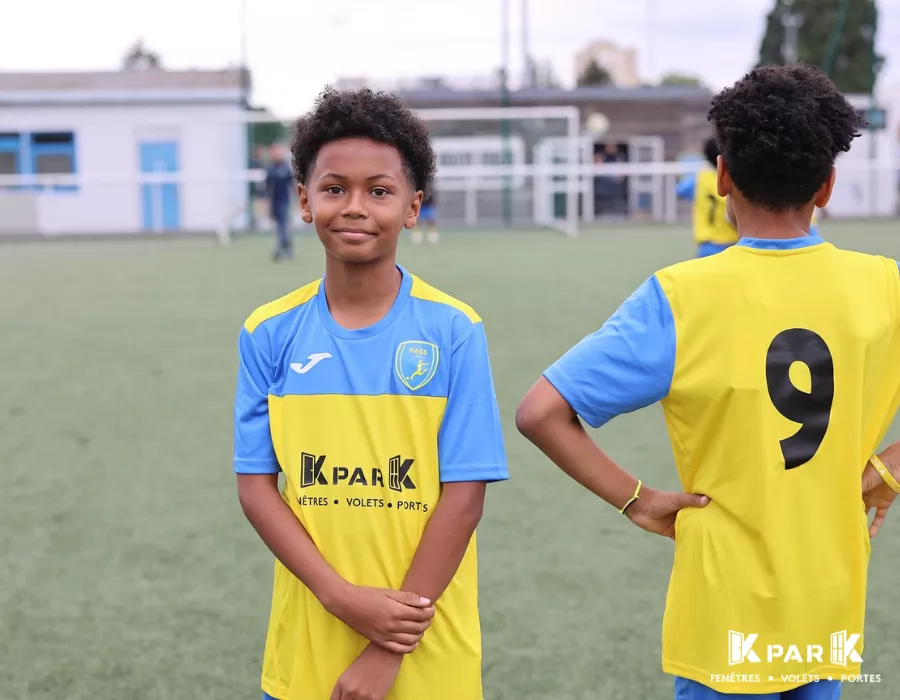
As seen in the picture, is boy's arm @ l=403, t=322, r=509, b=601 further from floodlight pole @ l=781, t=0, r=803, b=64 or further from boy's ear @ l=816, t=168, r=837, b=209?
floodlight pole @ l=781, t=0, r=803, b=64

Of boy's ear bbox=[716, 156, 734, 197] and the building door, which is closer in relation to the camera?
boy's ear bbox=[716, 156, 734, 197]

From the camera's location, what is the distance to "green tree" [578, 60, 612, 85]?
58.3 m

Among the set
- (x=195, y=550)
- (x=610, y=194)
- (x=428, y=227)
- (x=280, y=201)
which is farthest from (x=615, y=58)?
(x=195, y=550)

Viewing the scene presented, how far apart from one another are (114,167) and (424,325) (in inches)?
1157

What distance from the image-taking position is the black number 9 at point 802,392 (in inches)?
72.5

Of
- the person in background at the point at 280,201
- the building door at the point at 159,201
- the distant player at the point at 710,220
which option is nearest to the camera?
the distant player at the point at 710,220

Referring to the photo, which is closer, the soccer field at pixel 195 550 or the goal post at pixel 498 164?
the soccer field at pixel 195 550

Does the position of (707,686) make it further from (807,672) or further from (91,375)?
(91,375)

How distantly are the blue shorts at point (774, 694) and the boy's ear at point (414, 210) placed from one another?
92 cm

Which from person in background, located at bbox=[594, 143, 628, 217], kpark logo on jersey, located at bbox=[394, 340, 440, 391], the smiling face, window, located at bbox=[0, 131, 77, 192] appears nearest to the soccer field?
kpark logo on jersey, located at bbox=[394, 340, 440, 391]

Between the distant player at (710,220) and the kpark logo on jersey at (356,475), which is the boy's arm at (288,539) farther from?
the distant player at (710,220)

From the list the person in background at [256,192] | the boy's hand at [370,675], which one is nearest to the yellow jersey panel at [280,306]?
the boy's hand at [370,675]

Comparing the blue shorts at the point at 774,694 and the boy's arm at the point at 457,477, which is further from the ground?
the boy's arm at the point at 457,477

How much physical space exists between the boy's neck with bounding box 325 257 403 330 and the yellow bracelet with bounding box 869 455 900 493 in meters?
0.86
